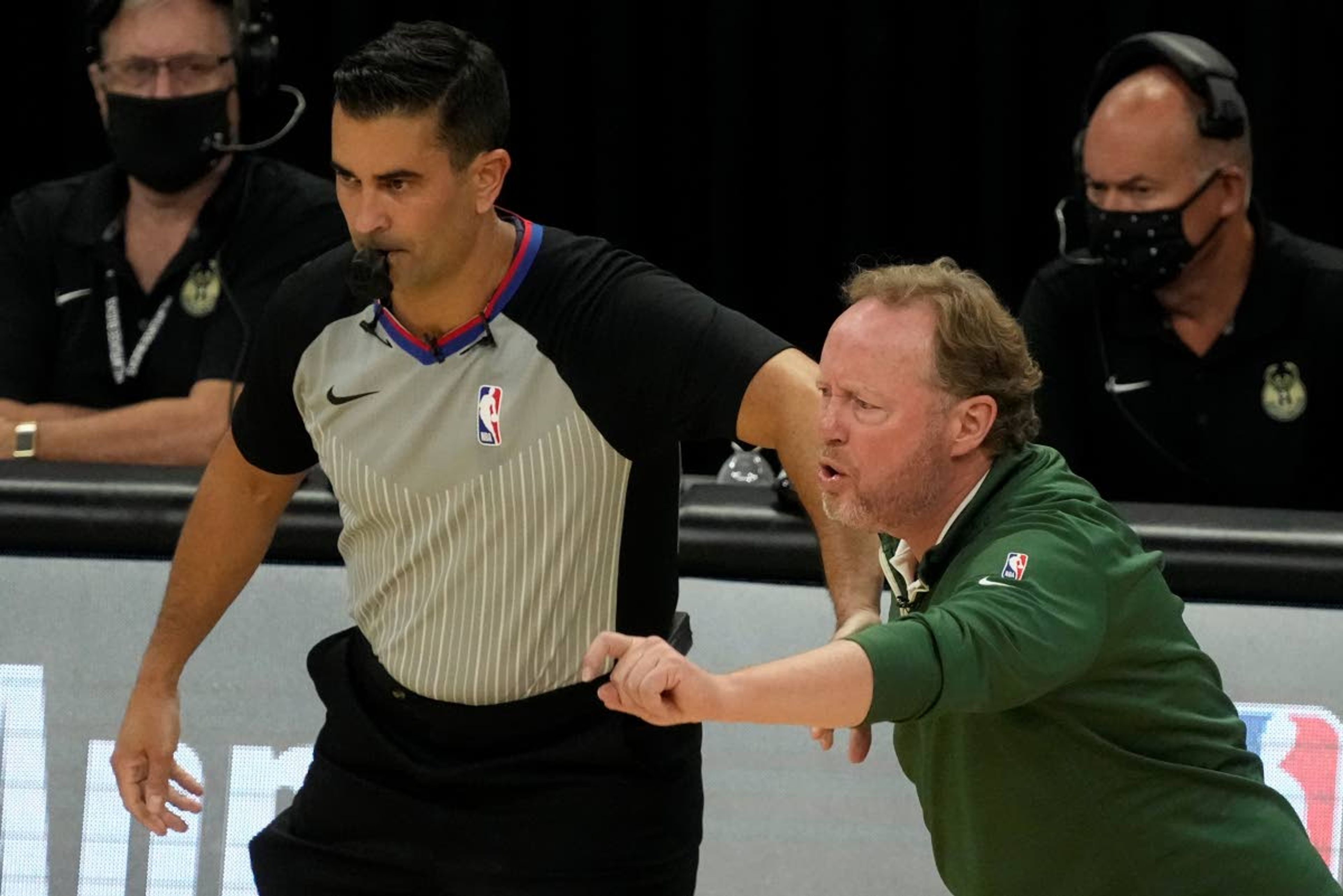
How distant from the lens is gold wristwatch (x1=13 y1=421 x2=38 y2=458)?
438cm

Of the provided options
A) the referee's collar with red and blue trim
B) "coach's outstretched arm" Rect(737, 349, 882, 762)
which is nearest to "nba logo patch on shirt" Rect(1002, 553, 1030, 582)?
"coach's outstretched arm" Rect(737, 349, 882, 762)

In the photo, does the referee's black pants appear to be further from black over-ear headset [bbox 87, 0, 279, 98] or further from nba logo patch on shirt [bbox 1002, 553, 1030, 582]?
black over-ear headset [bbox 87, 0, 279, 98]

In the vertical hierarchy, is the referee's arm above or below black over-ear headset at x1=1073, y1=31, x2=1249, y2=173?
below

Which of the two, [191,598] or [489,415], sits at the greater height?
[489,415]

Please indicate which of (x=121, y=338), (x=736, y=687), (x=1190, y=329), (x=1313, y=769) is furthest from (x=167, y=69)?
(x=736, y=687)

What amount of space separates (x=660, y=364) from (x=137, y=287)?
2.00 metres

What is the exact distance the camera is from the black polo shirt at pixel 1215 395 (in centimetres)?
442

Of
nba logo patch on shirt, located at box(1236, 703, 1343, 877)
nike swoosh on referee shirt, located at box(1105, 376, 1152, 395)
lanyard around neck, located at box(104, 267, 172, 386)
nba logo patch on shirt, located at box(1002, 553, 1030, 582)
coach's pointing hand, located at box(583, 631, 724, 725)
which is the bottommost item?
lanyard around neck, located at box(104, 267, 172, 386)

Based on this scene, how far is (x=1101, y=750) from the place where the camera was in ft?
8.38

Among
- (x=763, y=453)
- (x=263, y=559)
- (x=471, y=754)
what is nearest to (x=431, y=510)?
(x=471, y=754)

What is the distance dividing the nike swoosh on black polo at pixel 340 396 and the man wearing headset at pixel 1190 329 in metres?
1.70

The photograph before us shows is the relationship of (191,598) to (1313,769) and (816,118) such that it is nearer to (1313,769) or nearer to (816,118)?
(1313,769)

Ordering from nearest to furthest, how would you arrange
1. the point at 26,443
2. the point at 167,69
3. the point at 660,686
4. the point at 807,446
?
the point at 660,686, the point at 807,446, the point at 26,443, the point at 167,69

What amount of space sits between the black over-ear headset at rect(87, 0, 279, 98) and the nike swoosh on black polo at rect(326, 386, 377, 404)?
5.65 feet
